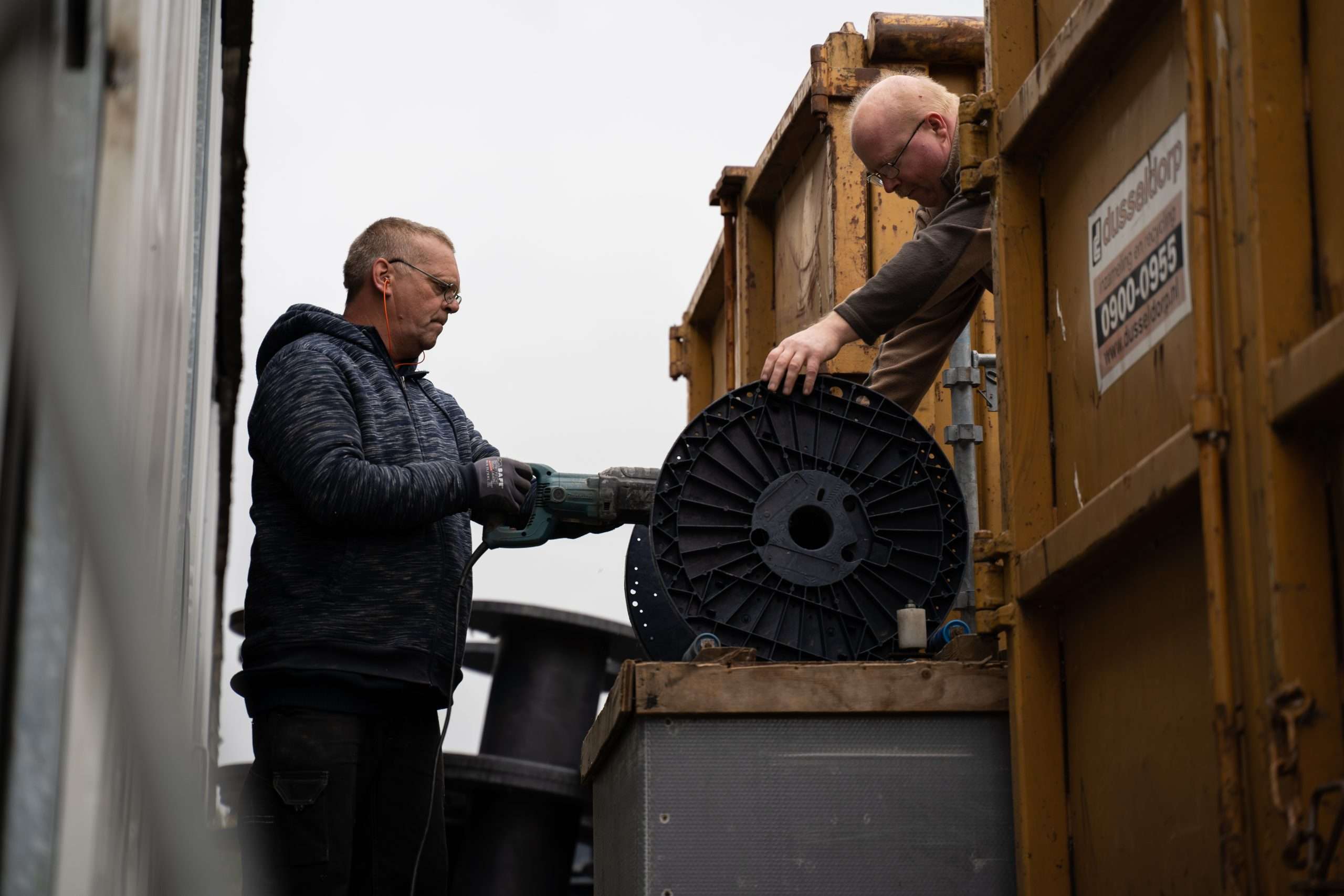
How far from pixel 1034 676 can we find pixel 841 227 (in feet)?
6.78

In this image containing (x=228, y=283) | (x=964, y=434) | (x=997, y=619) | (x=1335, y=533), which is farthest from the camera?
(x=228, y=283)

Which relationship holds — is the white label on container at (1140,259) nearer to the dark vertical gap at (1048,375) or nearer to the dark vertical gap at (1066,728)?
the dark vertical gap at (1048,375)

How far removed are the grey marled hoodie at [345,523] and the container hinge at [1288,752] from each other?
6.17 ft

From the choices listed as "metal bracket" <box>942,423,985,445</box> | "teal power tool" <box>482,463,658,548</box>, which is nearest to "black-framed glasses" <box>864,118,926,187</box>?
"metal bracket" <box>942,423,985,445</box>

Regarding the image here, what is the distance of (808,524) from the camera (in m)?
3.37

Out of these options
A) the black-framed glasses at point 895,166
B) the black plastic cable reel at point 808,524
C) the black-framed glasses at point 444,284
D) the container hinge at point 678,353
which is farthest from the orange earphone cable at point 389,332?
the container hinge at point 678,353

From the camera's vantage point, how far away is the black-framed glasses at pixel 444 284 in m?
3.62

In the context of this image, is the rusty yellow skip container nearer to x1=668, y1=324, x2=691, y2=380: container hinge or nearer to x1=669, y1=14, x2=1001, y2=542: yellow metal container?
x1=669, y1=14, x2=1001, y2=542: yellow metal container

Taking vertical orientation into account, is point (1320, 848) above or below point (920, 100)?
below

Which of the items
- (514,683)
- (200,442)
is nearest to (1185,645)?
(200,442)

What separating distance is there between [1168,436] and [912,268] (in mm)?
1254

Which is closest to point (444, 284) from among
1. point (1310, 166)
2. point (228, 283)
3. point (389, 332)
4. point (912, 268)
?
point (389, 332)

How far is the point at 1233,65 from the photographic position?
1.97 metres

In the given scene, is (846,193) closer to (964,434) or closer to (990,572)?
(964,434)
